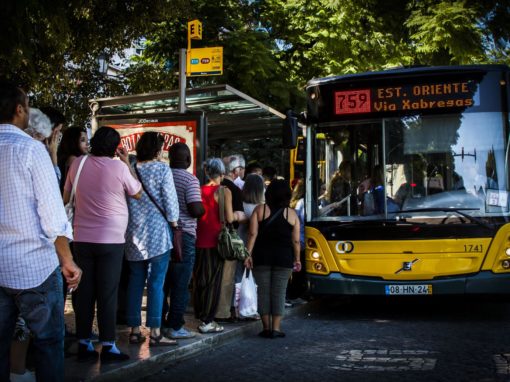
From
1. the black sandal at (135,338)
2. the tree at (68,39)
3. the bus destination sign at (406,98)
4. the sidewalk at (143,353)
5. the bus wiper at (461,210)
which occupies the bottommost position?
the sidewalk at (143,353)

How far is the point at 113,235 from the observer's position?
645 cm

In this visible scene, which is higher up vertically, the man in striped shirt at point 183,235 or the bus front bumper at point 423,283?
the man in striped shirt at point 183,235

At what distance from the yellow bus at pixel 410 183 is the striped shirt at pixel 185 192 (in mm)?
2639

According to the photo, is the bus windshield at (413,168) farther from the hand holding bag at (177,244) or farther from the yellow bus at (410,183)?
the hand holding bag at (177,244)

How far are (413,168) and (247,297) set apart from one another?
254 cm

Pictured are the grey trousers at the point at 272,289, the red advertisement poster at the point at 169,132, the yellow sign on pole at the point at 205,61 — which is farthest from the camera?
the yellow sign on pole at the point at 205,61

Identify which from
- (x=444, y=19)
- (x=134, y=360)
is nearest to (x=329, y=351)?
(x=134, y=360)

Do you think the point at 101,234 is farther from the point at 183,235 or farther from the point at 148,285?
the point at 183,235

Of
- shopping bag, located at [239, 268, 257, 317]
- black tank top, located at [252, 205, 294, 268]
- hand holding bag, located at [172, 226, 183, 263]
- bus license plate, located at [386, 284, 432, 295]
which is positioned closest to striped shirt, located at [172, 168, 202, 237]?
hand holding bag, located at [172, 226, 183, 263]

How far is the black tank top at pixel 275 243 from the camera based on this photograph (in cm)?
869

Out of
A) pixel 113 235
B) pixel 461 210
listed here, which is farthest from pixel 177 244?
pixel 461 210

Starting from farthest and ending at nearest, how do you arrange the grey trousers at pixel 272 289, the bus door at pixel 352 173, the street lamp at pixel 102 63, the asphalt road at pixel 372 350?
the street lamp at pixel 102 63
the bus door at pixel 352 173
the grey trousers at pixel 272 289
the asphalt road at pixel 372 350

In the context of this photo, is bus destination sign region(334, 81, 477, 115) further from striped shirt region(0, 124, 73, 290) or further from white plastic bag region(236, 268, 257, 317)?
striped shirt region(0, 124, 73, 290)

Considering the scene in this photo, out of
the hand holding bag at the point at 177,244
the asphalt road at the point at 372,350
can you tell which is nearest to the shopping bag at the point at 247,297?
the asphalt road at the point at 372,350
